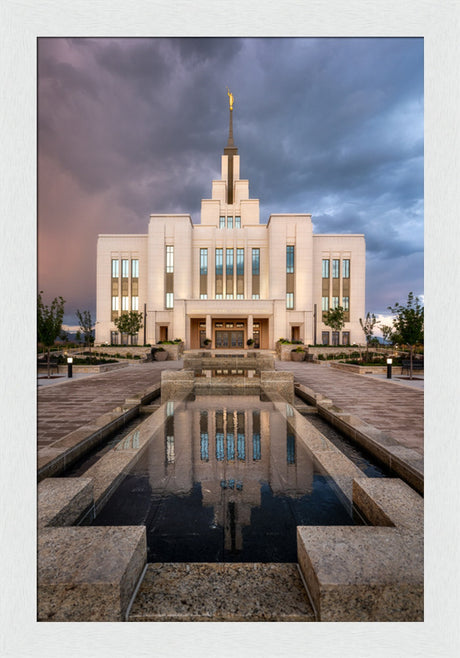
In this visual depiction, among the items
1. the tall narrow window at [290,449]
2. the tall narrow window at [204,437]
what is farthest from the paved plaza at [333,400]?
the tall narrow window at [204,437]

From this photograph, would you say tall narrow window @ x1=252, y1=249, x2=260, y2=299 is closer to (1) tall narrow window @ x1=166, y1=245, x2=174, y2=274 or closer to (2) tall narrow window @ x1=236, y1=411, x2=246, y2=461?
(1) tall narrow window @ x1=166, y1=245, x2=174, y2=274

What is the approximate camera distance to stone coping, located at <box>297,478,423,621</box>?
1.40 metres

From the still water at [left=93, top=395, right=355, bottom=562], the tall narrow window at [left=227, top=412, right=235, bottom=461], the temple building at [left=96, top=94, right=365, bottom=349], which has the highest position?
the temple building at [left=96, top=94, right=365, bottom=349]

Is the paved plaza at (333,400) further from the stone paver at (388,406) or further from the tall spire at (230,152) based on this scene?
the tall spire at (230,152)

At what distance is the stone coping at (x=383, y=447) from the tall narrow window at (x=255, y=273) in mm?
33113

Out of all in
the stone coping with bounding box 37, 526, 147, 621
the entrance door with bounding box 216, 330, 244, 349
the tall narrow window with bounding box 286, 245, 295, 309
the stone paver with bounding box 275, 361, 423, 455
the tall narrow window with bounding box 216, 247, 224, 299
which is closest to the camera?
the stone coping with bounding box 37, 526, 147, 621

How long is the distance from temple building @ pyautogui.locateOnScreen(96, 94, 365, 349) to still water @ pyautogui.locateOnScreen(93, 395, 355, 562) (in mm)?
31059

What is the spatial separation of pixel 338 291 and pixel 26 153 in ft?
139

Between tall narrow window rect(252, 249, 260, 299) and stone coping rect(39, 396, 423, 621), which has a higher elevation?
tall narrow window rect(252, 249, 260, 299)

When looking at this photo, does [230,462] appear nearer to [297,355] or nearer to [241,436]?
[241,436]

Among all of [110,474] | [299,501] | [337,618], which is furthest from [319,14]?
[110,474]

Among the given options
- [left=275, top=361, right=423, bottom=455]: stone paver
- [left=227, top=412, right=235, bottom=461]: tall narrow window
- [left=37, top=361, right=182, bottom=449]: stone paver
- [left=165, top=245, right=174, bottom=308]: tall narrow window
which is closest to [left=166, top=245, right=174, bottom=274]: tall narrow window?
[left=165, top=245, right=174, bottom=308]: tall narrow window

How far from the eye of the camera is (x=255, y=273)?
39156 mm

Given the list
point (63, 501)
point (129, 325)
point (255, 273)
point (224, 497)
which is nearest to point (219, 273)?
point (255, 273)
